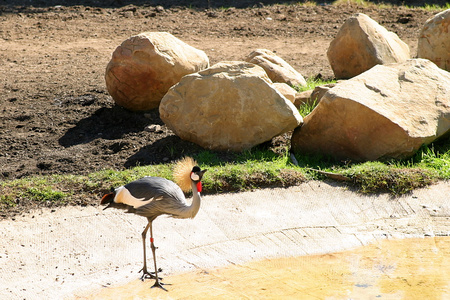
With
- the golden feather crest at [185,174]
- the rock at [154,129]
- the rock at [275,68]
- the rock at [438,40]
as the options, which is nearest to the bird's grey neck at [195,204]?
the golden feather crest at [185,174]

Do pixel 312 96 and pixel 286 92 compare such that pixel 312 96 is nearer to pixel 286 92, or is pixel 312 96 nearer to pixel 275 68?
pixel 286 92

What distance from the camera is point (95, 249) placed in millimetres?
4840

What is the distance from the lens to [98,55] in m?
10.6

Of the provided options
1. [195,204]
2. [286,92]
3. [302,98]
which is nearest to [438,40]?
[302,98]

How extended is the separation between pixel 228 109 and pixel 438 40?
4504mm

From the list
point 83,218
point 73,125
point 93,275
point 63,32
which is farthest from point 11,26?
point 93,275

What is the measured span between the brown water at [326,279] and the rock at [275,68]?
3.84 meters

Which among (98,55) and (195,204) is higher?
(195,204)

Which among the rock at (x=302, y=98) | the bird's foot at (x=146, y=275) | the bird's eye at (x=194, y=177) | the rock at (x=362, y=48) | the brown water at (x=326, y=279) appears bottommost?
the brown water at (x=326, y=279)

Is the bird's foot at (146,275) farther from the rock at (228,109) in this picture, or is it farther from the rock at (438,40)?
the rock at (438,40)

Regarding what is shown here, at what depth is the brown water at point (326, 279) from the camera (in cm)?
448

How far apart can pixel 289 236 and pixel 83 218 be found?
1.87 meters

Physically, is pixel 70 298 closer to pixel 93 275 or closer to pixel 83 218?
pixel 93 275

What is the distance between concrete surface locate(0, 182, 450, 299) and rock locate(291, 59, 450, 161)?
0.70 m
